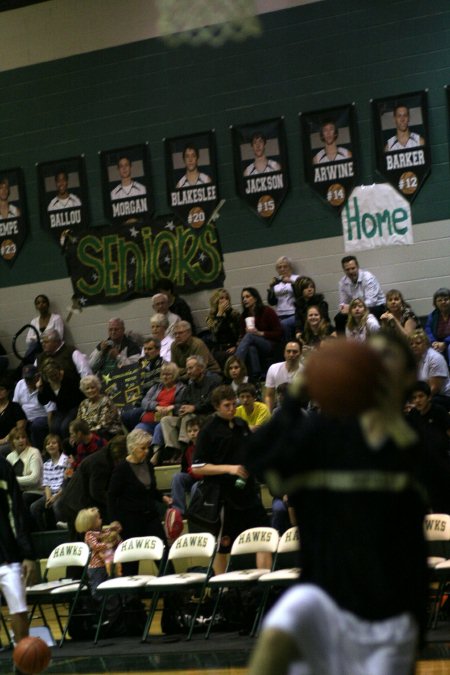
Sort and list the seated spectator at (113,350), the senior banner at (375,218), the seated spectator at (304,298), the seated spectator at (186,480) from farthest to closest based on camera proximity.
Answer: the seated spectator at (113,350)
the senior banner at (375,218)
the seated spectator at (304,298)
the seated spectator at (186,480)

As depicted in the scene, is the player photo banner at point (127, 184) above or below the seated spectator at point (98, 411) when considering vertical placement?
above

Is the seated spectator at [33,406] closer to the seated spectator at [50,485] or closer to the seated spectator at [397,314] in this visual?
the seated spectator at [50,485]

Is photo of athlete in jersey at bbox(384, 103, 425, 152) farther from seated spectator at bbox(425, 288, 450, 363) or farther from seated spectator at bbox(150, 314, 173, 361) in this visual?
seated spectator at bbox(150, 314, 173, 361)

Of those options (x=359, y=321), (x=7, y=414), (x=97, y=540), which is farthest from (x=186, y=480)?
(x=7, y=414)

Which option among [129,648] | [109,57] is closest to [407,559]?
[129,648]

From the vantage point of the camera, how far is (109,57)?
16625 millimetres

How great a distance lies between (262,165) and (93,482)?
Answer: 602 cm

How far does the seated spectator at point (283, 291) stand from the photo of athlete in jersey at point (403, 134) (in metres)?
2.02

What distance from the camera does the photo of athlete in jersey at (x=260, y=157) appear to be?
15619 millimetres

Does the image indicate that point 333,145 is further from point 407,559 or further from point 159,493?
point 407,559

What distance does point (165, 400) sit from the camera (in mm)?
13086

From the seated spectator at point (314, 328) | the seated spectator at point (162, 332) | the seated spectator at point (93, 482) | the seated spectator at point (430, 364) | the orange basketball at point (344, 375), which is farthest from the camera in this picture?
the seated spectator at point (162, 332)

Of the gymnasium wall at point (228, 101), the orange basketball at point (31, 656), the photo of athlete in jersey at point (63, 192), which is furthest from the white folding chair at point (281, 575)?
the photo of athlete in jersey at point (63, 192)

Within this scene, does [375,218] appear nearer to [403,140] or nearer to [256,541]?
[403,140]
